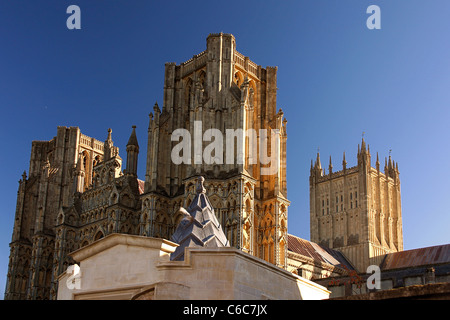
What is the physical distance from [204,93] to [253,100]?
3.37 meters

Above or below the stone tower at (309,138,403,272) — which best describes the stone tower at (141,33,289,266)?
below

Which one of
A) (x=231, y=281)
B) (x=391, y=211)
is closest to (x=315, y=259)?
(x=391, y=211)

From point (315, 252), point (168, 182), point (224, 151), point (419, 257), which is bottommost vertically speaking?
point (168, 182)

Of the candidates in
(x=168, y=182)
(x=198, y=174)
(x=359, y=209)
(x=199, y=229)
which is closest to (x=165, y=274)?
(x=199, y=229)

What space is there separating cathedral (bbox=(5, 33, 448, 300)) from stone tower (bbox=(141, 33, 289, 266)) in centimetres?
6

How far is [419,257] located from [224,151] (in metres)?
52.2

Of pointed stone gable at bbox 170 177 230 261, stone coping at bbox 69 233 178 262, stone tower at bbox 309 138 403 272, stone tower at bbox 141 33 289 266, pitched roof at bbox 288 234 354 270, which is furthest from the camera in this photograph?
stone tower at bbox 309 138 403 272

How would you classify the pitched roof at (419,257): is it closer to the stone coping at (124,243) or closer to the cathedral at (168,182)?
the cathedral at (168,182)

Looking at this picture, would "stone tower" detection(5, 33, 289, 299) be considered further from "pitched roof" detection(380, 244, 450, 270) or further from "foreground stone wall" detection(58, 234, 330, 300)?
"pitched roof" detection(380, 244, 450, 270)

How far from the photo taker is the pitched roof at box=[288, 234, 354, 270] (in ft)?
249

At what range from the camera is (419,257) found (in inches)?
3123

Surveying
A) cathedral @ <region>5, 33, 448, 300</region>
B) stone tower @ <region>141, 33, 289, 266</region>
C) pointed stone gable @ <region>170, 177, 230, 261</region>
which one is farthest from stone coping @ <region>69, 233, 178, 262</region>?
stone tower @ <region>141, 33, 289, 266</region>

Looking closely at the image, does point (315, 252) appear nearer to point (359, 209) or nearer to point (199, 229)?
point (359, 209)

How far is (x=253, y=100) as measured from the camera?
38875mm
